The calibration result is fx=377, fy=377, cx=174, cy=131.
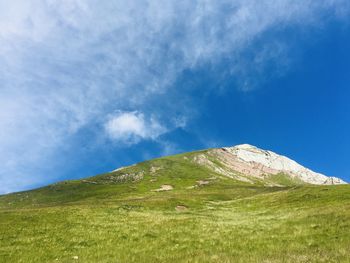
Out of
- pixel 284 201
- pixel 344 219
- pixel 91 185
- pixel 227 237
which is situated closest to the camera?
pixel 227 237

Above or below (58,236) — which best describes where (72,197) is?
above

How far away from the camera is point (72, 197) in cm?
16038

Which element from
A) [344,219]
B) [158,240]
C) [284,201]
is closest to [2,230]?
[158,240]

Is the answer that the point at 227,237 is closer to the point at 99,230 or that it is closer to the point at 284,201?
the point at 99,230

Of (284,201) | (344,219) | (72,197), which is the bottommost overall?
(344,219)

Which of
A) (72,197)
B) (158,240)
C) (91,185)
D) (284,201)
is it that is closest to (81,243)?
(158,240)

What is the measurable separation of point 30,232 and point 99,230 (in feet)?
18.9

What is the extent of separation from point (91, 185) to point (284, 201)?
467 ft

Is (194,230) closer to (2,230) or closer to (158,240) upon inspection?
(158,240)

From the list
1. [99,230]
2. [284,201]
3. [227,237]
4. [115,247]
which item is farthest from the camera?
[284,201]

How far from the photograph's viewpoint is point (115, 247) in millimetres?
26719

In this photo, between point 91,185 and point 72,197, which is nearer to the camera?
point 72,197

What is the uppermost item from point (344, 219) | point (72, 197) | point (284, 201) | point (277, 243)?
point (72, 197)

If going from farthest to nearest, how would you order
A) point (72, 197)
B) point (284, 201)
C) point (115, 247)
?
point (72, 197)
point (284, 201)
point (115, 247)
